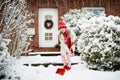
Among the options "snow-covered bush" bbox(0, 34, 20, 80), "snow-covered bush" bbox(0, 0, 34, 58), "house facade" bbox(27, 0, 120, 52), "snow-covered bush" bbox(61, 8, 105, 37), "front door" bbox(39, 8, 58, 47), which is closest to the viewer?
"snow-covered bush" bbox(0, 34, 20, 80)

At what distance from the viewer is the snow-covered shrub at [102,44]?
10.6m

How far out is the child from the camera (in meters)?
10.8

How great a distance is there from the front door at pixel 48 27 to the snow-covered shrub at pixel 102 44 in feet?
26.1

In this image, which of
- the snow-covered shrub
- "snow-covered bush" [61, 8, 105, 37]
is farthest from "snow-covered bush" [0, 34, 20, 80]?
"snow-covered bush" [61, 8, 105, 37]

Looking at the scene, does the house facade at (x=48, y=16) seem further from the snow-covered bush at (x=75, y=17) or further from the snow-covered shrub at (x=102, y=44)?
the snow-covered shrub at (x=102, y=44)

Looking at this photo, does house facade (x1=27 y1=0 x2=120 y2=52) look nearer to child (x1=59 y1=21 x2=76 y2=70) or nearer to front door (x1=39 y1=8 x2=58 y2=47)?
front door (x1=39 y1=8 x2=58 y2=47)

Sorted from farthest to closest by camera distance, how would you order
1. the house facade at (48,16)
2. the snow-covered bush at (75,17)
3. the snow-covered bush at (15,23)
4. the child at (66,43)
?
1. the house facade at (48,16)
2. the snow-covered bush at (75,17)
3. the child at (66,43)
4. the snow-covered bush at (15,23)

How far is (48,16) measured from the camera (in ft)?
63.4

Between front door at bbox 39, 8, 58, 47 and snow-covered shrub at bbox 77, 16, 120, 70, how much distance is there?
7.95 meters

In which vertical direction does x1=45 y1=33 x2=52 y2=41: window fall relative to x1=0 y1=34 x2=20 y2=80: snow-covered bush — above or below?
below

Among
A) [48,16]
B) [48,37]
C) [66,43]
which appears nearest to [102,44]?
[66,43]

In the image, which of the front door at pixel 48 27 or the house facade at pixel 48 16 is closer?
the house facade at pixel 48 16

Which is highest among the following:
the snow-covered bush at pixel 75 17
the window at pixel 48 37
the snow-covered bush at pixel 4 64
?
the snow-covered bush at pixel 75 17

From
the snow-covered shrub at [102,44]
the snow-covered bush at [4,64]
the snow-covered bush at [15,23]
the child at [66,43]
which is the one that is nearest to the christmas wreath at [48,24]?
the snow-covered bush at [15,23]
